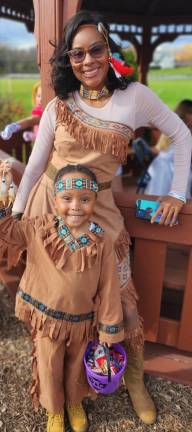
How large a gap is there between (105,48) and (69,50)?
15cm

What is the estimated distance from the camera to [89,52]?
148cm

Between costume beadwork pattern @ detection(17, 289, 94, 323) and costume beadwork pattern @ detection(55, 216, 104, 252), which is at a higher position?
costume beadwork pattern @ detection(55, 216, 104, 252)

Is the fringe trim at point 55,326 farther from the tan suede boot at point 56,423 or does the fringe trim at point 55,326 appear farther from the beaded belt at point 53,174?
the beaded belt at point 53,174

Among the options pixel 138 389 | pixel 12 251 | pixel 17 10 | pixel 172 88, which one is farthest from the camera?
pixel 172 88

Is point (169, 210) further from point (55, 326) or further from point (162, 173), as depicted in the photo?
point (162, 173)

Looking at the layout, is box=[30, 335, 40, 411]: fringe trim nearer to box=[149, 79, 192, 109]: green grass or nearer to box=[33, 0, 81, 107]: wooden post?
box=[33, 0, 81, 107]: wooden post

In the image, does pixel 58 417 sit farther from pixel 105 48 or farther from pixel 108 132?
pixel 105 48

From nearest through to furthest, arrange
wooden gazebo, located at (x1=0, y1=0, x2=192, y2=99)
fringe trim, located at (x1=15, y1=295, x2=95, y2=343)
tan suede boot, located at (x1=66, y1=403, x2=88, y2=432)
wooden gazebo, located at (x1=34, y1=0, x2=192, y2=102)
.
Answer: fringe trim, located at (x1=15, y1=295, x2=95, y2=343) → tan suede boot, located at (x1=66, y1=403, x2=88, y2=432) → wooden gazebo, located at (x1=0, y1=0, x2=192, y2=99) → wooden gazebo, located at (x1=34, y1=0, x2=192, y2=102)

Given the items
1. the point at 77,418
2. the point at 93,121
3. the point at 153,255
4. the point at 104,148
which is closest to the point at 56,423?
the point at 77,418

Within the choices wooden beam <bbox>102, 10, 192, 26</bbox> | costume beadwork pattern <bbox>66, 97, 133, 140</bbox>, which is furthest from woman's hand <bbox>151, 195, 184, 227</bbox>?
wooden beam <bbox>102, 10, 192, 26</bbox>

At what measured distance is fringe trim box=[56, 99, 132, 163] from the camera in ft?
5.16

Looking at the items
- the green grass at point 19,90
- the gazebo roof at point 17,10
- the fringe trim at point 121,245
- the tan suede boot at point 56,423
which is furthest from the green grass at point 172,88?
the tan suede boot at point 56,423

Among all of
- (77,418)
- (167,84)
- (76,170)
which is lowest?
(77,418)

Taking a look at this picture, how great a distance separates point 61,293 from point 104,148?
25.2 inches
